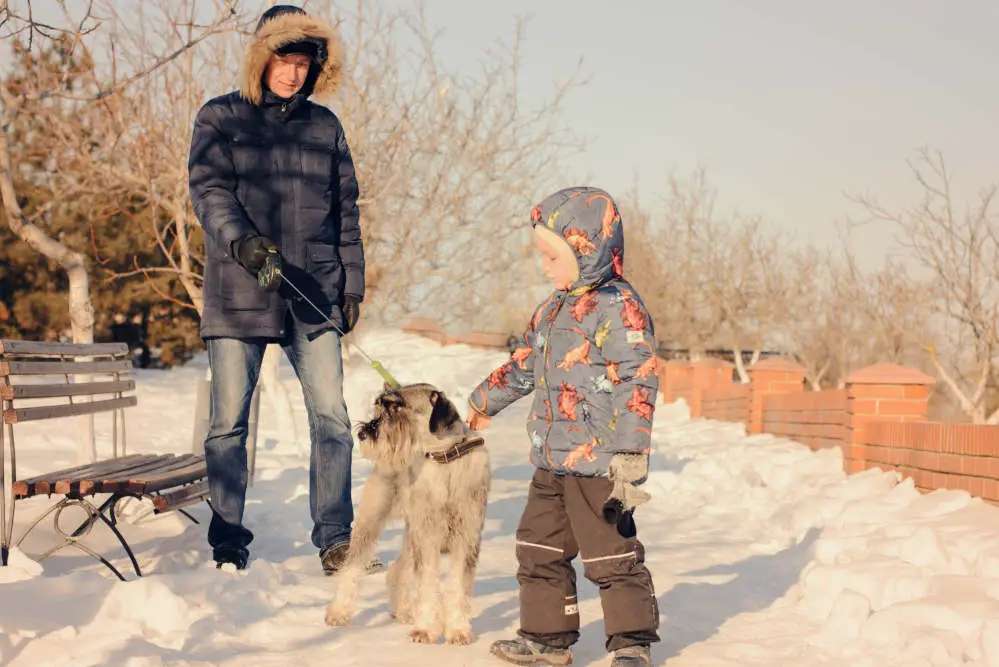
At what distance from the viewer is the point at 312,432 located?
5.70 metres

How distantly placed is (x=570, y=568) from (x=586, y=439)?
623 mm

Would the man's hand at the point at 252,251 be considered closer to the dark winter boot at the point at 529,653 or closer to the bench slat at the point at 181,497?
the bench slat at the point at 181,497

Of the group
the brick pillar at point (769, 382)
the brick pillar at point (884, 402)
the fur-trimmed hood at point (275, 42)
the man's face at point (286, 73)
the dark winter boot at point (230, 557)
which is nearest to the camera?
the dark winter boot at point (230, 557)

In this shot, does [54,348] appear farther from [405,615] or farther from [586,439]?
[586,439]

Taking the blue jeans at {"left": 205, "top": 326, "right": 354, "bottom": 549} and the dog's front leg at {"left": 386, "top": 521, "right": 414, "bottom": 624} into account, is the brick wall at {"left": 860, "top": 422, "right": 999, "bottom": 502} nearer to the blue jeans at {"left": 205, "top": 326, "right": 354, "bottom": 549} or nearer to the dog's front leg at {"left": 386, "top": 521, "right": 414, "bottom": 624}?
the dog's front leg at {"left": 386, "top": 521, "right": 414, "bottom": 624}

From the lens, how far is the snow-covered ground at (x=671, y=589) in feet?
13.1

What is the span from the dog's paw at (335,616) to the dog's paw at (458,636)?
0.51m

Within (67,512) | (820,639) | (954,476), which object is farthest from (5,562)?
(954,476)

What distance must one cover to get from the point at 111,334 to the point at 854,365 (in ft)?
81.7

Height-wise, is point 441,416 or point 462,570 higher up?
point 441,416

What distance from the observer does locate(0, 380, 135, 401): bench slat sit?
502 centimetres

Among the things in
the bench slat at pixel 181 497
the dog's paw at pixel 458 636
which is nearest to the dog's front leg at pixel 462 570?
the dog's paw at pixel 458 636

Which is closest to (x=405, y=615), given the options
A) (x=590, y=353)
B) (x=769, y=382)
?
(x=590, y=353)

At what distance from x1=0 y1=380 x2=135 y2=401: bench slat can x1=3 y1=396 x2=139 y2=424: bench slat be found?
0.07m
